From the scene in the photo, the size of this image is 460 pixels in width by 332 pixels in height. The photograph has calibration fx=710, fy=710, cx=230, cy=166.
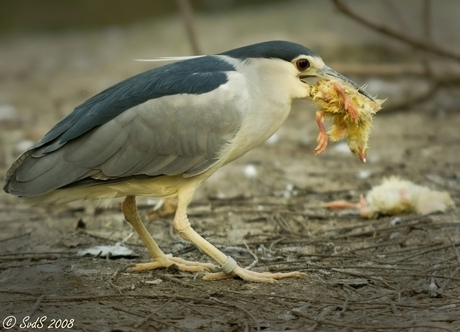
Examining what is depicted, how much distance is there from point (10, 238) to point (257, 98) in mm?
2373

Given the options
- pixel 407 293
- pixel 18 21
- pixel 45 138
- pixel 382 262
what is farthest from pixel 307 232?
pixel 18 21

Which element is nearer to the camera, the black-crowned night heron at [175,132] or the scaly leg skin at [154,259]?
the black-crowned night heron at [175,132]

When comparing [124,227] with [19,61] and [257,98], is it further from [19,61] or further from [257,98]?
[19,61]

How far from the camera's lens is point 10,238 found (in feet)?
18.2

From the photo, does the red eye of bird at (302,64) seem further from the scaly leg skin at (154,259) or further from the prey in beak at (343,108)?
the scaly leg skin at (154,259)

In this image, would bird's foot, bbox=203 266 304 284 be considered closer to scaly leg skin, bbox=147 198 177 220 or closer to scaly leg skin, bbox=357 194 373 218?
scaly leg skin, bbox=357 194 373 218

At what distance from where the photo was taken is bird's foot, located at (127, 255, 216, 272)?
190 inches

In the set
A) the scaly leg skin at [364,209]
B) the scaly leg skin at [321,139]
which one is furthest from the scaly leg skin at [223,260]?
the scaly leg skin at [364,209]

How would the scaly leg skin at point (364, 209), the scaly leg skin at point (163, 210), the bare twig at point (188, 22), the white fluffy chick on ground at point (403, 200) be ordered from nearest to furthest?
the white fluffy chick on ground at point (403, 200) < the scaly leg skin at point (364, 209) < the scaly leg skin at point (163, 210) < the bare twig at point (188, 22)

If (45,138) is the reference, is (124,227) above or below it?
below

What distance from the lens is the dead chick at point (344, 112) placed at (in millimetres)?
4602

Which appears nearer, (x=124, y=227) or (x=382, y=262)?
→ (x=382, y=262)

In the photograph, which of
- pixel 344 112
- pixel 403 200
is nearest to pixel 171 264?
pixel 344 112

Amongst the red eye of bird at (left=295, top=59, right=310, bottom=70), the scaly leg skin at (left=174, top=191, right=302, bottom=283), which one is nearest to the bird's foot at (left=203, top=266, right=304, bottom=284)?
the scaly leg skin at (left=174, top=191, right=302, bottom=283)
